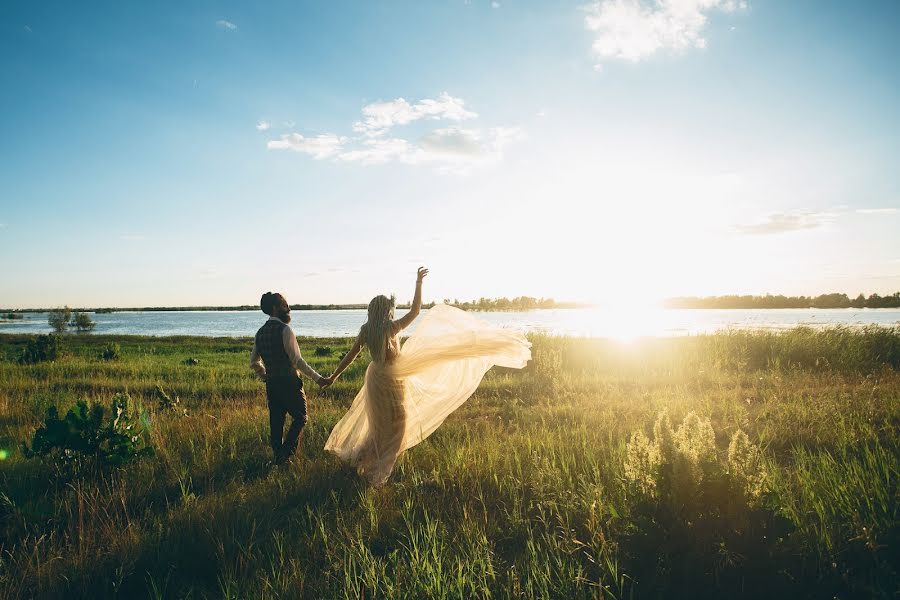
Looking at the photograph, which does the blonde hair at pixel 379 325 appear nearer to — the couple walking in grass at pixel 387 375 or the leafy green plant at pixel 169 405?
the couple walking in grass at pixel 387 375

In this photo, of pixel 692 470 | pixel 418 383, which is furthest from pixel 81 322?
pixel 692 470

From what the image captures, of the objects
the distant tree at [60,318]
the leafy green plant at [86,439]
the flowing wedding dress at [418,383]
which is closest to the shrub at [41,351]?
the leafy green plant at [86,439]

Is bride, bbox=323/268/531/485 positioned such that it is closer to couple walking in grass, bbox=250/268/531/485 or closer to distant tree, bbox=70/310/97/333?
couple walking in grass, bbox=250/268/531/485

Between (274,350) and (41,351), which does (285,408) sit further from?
(41,351)

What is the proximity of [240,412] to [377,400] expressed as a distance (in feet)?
14.9

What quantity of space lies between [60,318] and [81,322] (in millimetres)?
3829

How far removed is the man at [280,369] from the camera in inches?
224

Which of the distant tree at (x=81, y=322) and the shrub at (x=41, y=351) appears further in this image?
the distant tree at (x=81, y=322)

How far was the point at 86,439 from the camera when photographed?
5348 mm

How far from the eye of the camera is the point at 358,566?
3662 mm

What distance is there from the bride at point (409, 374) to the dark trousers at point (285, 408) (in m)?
0.52

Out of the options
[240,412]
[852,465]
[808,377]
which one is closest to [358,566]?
[852,465]

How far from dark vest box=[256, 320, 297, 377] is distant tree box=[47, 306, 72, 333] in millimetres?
59376

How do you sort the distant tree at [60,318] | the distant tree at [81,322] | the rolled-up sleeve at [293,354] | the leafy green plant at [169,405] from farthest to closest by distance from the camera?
the distant tree at [81,322] < the distant tree at [60,318] < the leafy green plant at [169,405] < the rolled-up sleeve at [293,354]
